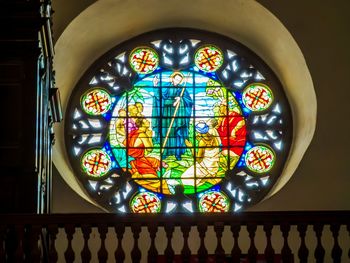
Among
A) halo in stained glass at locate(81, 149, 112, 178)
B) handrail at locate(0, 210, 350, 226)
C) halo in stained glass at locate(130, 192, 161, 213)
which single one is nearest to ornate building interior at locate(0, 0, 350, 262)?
handrail at locate(0, 210, 350, 226)

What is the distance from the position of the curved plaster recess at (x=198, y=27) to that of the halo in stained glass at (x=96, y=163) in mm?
320

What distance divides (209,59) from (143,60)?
953 mm

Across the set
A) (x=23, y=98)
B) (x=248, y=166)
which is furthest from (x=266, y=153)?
(x=23, y=98)

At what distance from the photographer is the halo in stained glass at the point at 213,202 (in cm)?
1577

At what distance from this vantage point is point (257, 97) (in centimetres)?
1656

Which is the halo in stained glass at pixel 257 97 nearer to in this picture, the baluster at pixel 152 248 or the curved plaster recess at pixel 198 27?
the curved plaster recess at pixel 198 27

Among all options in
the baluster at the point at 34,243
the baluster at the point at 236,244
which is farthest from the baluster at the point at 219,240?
the baluster at the point at 34,243

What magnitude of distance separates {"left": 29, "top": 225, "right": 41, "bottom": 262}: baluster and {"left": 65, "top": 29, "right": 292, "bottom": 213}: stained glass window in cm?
523

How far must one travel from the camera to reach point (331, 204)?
1501 cm

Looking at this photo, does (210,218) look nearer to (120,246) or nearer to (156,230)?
(156,230)

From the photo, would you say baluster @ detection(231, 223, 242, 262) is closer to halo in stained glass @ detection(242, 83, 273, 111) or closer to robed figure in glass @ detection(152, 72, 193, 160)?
robed figure in glass @ detection(152, 72, 193, 160)

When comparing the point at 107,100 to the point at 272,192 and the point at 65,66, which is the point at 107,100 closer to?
the point at 65,66

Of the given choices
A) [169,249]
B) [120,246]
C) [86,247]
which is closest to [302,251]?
[169,249]

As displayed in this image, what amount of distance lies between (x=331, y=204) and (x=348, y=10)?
265 centimetres
